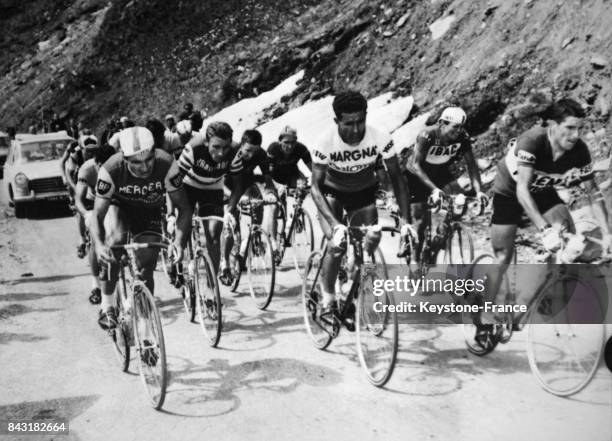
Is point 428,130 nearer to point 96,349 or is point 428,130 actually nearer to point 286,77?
point 96,349

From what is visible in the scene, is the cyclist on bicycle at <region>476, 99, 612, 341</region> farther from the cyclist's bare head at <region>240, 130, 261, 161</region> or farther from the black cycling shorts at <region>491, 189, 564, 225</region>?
the cyclist's bare head at <region>240, 130, 261, 161</region>

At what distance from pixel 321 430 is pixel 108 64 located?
35067 millimetres

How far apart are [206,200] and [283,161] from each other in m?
1.70

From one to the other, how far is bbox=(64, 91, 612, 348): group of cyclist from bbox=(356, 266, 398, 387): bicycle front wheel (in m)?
0.41

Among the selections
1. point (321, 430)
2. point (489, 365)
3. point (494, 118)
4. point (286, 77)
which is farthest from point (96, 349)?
point (286, 77)

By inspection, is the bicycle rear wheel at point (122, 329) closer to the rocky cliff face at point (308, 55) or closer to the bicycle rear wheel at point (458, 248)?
the bicycle rear wheel at point (458, 248)

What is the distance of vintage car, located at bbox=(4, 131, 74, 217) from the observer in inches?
622

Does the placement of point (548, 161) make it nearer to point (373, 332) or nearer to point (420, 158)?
point (373, 332)

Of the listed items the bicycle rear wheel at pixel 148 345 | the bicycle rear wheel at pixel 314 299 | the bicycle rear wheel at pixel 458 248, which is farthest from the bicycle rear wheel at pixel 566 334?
the bicycle rear wheel at pixel 148 345

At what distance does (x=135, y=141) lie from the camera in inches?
225

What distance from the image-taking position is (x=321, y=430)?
488 cm

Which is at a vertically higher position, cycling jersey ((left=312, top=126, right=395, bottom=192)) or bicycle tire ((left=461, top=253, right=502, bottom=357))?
cycling jersey ((left=312, top=126, right=395, bottom=192))

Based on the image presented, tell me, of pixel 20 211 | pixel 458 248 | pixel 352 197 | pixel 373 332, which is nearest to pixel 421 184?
pixel 458 248

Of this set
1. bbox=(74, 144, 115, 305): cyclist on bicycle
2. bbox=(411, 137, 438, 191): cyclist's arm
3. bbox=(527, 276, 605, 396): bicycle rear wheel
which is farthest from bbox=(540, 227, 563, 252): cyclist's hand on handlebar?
bbox=(74, 144, 115, 305): cyclist on bicycle
